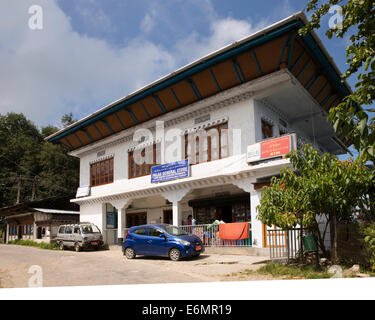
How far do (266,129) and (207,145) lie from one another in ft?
10.8

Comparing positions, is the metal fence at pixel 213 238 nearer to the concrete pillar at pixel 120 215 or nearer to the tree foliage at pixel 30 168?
the concrete pillar at pixel 120 215

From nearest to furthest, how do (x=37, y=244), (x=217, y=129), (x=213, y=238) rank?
1. (x=213, y=238)
2. (x=217, y=129)
3. (x=37, y=244)

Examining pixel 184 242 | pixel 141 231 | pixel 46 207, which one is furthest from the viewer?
pixel 46 207

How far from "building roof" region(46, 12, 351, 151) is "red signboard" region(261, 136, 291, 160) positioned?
132 inches

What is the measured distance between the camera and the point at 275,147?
50.2 ft

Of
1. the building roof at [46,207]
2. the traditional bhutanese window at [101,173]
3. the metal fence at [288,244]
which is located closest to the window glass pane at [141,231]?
the metal fence at [288,244]

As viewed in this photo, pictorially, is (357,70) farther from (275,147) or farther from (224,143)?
(224,143)

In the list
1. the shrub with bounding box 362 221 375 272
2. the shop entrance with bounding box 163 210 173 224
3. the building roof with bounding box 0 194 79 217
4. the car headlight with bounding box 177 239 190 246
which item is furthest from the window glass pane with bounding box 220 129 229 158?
the building roof with bounding box 0 194 79 217

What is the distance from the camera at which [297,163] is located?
10.6 m

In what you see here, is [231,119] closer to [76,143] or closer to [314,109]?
[314,109]

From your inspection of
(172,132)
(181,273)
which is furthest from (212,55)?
(181,273)

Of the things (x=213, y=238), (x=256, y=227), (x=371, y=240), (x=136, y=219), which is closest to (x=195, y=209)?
(x=213, y=238)

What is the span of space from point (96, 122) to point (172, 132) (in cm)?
701

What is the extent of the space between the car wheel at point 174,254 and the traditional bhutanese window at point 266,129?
7342mm
